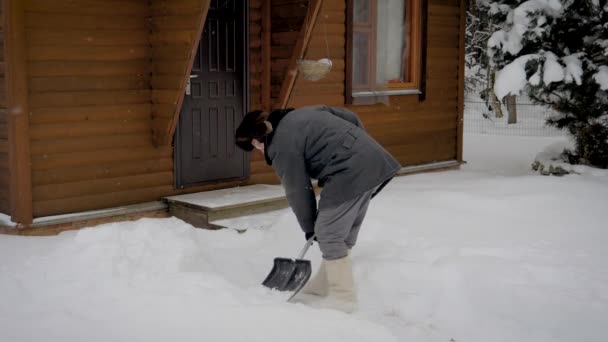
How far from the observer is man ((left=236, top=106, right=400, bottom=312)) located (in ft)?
15.3

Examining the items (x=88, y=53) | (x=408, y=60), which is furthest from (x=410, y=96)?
(x=88, y=53)

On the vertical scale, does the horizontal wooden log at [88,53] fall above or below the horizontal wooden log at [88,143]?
above

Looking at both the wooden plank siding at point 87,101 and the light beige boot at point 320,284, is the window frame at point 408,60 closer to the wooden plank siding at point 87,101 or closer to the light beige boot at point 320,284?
the wooden plank siding at point 87,101

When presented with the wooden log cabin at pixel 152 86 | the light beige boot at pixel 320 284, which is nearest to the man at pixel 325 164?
the light beige boot at pixel 320 284

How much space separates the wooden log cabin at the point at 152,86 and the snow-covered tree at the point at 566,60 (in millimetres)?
1849

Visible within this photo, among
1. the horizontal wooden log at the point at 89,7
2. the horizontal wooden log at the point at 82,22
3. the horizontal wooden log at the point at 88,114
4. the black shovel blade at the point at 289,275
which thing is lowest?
the black shovel blade at the point at 289,275

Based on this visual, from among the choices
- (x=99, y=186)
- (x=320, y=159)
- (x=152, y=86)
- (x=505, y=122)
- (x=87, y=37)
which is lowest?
(x=505, y=122)

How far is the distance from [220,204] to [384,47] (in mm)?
4090

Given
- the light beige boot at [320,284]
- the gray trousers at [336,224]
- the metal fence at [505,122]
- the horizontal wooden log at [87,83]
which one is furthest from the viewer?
the metal fence at [505,122]

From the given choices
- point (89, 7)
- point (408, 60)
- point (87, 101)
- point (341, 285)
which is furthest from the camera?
point (408, 60)

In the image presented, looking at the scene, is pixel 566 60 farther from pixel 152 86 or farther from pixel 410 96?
pixel 152 86

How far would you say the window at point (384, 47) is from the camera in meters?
10.1

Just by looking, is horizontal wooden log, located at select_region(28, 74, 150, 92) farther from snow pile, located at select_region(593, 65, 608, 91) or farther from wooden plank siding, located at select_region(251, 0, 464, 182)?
snow pile, located at select_region(593, 65, 608, 91)

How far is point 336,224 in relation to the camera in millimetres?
4789
